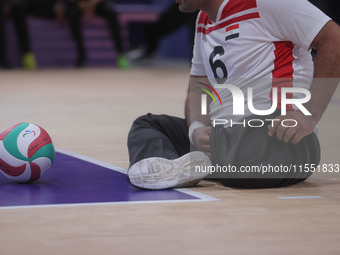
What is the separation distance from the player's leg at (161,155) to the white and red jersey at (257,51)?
10.8 inches

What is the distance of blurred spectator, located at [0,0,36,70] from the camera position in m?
11.0

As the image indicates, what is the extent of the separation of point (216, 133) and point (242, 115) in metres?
0.13

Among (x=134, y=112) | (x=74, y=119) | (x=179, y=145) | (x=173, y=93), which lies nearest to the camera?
(x=179, y=145)

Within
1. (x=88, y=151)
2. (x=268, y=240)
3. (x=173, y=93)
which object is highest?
(x=268, y=240)

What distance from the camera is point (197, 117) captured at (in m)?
3.22

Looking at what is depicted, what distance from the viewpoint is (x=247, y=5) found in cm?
286

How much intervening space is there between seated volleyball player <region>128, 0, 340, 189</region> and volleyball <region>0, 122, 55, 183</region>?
1.24 ft

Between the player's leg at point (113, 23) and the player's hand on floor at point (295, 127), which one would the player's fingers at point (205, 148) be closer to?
the player's hand on floor at point (295, 127)

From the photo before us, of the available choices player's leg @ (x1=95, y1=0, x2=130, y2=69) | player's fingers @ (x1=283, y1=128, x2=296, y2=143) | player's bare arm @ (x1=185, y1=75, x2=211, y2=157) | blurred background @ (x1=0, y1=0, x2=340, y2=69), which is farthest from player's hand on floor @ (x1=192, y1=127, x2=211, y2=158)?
player's leg @ (x1=95, y1=0, x2=130, y2=69)

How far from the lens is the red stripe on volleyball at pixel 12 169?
117 inches

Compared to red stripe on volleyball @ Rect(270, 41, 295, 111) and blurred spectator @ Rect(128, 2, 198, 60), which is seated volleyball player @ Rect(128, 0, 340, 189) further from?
blurred spectator @ Rect(128, 2, 198, 60)

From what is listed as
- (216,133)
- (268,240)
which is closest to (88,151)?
(216,133)

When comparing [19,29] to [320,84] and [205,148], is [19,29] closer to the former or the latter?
[205,148]

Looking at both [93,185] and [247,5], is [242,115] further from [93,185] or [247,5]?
[93,185]
